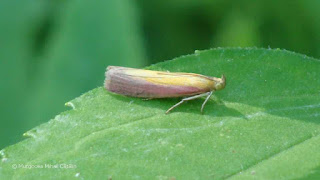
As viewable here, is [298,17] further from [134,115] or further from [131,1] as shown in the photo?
[134,115]

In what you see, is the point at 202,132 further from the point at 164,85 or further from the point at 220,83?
the point at 164,85

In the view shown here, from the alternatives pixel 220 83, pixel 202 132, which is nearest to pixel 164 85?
pixel 220 83

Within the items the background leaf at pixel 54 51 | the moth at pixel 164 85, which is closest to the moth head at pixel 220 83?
the moth at pixel 164 85

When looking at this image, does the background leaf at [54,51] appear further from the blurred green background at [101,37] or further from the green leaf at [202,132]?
the green leaf at [202,132]

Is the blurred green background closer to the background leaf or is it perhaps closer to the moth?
the background leaf

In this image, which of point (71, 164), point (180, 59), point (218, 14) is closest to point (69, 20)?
point (218, 14)

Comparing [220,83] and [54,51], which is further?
[54,51]

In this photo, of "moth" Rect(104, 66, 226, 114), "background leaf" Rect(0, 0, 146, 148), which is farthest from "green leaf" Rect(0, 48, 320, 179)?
"background leaf" Rect(0, 0, 146, 148)
